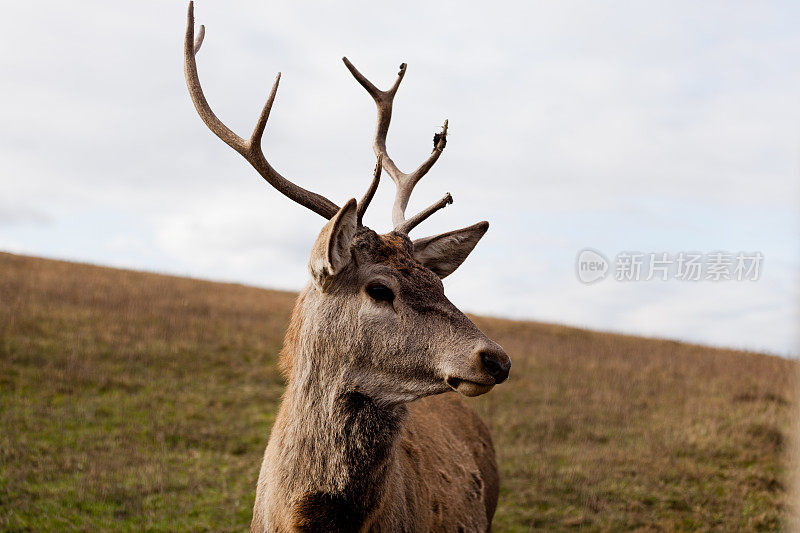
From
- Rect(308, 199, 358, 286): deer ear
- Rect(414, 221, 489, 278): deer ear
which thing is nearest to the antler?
Rect(414, 221, 489, 278): deer ear

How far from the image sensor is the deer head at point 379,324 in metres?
3.08

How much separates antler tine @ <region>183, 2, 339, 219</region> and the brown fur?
0.43 m

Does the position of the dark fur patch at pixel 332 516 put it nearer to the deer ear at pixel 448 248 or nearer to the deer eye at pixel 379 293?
the deer eye at pixel 379 293

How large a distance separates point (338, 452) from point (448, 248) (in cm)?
144

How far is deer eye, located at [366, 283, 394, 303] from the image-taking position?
3307 mm

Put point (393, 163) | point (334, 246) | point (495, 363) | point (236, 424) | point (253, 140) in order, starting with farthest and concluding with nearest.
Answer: point (236, 424) < point (393, 163) < point (253, 140) < point (334, 246) < point (495, 363)

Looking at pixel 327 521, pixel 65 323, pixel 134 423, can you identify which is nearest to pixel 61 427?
pixel 134 423

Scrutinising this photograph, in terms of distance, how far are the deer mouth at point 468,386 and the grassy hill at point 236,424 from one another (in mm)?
4852

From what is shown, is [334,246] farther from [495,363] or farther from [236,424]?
[236,424]

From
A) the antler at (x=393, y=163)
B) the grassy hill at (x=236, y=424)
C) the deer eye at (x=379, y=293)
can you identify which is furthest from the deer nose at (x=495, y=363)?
the grassy hill at (x=236, y=424)

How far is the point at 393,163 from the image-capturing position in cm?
491

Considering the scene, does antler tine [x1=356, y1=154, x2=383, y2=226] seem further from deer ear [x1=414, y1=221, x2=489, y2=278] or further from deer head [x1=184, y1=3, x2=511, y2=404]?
deer ear [x1=414, y1=221, x2=489, y2=278]

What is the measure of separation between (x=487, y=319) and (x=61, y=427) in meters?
16.9

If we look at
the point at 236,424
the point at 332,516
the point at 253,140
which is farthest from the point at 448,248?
the point at 236,424
